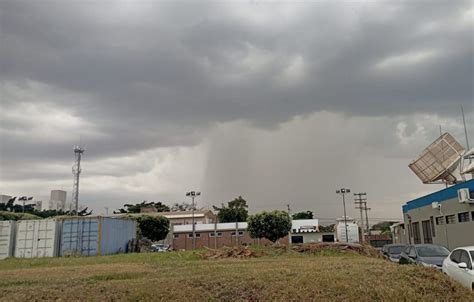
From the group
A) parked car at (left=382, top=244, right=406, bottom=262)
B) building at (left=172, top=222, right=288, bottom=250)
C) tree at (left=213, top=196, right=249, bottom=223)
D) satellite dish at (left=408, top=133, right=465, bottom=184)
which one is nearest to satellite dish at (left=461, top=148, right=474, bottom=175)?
satellite dish at (left=408, top=133, right=465, bottom=184)

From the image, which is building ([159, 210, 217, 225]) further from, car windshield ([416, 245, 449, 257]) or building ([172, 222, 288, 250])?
car windshield ([416, 245, 449, 257])

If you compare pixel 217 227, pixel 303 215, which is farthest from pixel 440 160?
pixel 303 215

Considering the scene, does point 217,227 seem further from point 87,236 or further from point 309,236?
point 87,236

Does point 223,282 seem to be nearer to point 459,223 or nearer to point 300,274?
point 300,274

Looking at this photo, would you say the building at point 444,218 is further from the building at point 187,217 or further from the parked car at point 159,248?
the building at point 187,217

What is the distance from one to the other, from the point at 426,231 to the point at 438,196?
19.1ft

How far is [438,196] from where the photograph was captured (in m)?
37.7

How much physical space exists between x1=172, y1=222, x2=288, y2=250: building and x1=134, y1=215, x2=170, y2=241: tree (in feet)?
63.9

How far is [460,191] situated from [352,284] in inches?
938

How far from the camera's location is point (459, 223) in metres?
33.2

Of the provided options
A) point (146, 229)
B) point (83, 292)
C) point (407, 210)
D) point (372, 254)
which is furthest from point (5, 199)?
point (83, 292)

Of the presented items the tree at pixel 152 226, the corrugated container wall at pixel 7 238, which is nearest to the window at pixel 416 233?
the tree at pixel 152 226

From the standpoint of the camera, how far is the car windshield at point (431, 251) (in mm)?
19248

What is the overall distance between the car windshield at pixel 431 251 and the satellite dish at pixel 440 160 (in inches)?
852
